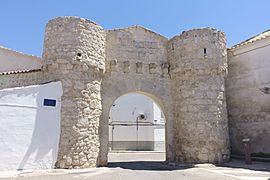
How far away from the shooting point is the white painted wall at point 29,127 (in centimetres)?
704

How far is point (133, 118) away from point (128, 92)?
1116 cm

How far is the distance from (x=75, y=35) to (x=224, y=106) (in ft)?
21.3

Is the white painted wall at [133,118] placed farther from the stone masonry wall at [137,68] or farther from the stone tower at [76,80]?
the stone tower at [76,80]

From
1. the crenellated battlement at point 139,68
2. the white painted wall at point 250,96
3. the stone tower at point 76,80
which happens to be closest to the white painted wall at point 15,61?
the stone tower at point 76,80

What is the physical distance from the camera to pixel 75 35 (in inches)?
350

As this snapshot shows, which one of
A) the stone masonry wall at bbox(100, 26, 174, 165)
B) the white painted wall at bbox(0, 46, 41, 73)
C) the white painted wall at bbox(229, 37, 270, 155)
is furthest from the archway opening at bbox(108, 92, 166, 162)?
the stone masonry wall at bbox(100, 26, 174, 165)

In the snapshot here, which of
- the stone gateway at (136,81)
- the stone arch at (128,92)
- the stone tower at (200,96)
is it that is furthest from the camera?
the stone tower at (200,96)

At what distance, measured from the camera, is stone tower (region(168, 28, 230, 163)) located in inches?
378

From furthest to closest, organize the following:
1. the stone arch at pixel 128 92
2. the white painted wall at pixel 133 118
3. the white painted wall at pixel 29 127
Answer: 1. the white painted wall at pixel 133 118
2. the stone arch at pixel 128 92
3. the white painted wall at pixel 29 127

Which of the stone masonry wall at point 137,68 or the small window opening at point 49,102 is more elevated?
the stone masonry wall at point 137,68

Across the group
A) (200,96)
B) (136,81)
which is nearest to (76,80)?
(136,81)

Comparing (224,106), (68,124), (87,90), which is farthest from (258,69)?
(68,124)

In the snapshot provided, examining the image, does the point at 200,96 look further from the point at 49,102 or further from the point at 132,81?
the point at 49,102

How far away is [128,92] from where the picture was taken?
32.8 ft
